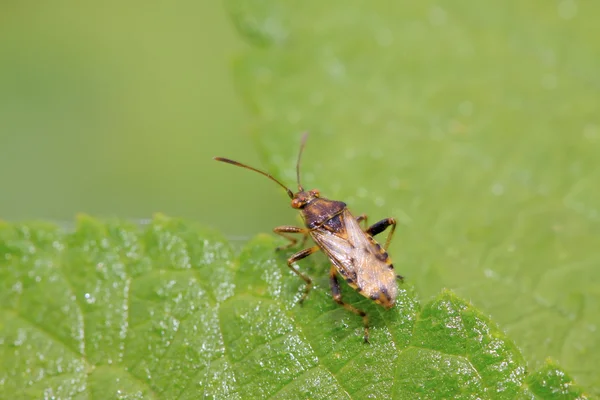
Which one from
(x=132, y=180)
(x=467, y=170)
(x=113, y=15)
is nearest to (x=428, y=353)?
(x=467, y=170)

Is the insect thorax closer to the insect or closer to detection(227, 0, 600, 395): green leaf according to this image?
the insect

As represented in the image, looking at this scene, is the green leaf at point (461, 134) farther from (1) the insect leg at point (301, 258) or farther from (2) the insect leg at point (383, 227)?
(1) the insect leg at point (301, 258)

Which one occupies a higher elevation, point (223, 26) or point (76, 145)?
point (223, 26)

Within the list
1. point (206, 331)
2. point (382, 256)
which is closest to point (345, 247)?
point (382, 256)

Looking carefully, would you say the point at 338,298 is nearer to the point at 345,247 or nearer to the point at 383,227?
the point at 345,247

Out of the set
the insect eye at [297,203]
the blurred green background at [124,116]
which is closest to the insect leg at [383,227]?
the insect eye at [297,203]

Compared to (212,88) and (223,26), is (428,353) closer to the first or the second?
(212,88)
